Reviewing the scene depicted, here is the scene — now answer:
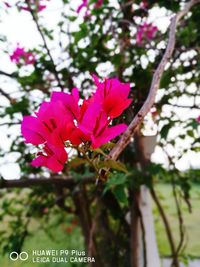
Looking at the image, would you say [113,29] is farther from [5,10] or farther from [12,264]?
[12,264]

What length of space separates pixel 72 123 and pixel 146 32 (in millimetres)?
1327

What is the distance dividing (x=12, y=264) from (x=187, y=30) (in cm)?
182

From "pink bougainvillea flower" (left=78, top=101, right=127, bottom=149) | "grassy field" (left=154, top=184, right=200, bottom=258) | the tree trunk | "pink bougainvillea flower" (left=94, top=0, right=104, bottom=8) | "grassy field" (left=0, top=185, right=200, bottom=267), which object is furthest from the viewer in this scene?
"grassy field" (left=154, top=184, right=200, bottom=258)

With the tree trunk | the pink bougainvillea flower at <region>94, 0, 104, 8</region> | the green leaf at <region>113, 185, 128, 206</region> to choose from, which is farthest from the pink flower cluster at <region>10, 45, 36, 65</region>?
the green leaf at <region>113, 185, 128, 206</region>

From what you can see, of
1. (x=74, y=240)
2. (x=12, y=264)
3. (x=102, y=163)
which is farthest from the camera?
(x=74, y=240)

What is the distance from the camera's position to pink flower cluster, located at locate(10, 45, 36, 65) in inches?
58.6

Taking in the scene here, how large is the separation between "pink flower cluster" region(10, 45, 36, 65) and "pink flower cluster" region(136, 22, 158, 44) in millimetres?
410

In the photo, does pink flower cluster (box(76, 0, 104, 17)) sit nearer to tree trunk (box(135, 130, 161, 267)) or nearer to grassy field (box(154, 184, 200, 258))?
tree trunk (box(135, 130, 161, 267))

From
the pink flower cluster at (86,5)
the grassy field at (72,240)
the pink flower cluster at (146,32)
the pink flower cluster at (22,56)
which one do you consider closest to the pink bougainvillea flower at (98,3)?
the pink flower cluster at (86,5)

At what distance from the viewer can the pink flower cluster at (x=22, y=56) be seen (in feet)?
4.88

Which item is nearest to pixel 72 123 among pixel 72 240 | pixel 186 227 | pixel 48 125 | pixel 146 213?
pixel 48 125

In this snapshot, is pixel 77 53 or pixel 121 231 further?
pixel 121 231

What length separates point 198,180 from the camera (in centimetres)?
173

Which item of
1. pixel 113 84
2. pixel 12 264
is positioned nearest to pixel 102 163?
pixel 113 84
